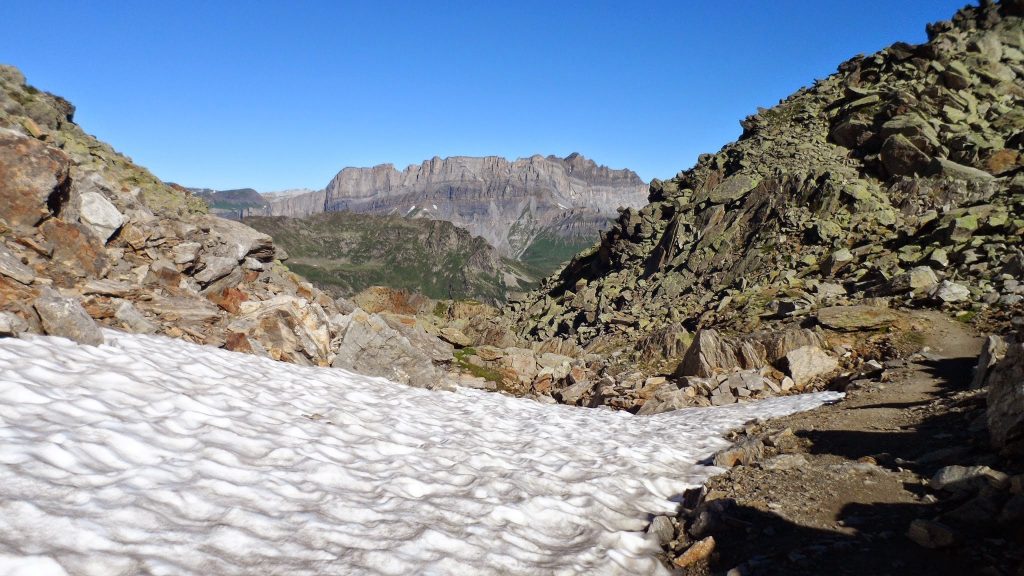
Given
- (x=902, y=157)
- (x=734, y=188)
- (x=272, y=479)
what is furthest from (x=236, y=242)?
(x=902, y=157)

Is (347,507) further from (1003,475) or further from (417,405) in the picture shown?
(1003,475)

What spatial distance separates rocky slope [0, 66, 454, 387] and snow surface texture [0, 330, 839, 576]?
4.12 feet

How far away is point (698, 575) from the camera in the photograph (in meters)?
6.97

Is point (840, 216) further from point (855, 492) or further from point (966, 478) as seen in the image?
point (966, 478)

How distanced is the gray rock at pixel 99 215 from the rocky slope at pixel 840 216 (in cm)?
2310

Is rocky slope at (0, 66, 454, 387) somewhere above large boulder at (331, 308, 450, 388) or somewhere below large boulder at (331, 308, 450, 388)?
above

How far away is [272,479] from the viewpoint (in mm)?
7391

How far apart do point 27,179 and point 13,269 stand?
15.4ft

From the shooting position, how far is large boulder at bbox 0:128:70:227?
1395 centimetres

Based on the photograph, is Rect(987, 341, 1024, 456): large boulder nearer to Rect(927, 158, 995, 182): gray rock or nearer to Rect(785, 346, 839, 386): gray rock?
Rect(785, 346, 839, 386): gray rock

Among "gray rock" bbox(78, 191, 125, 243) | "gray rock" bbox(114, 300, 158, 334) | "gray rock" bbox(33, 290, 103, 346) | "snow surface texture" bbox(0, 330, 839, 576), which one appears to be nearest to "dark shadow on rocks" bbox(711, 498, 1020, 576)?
"snow surface texture" bbox(0, 330, 839, 576)

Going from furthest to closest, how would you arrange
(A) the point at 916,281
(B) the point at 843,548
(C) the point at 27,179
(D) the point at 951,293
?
(A) the point at 916,281
(D) the point at 951,293
(C) the point at 27,179
(B) the point at 843,548

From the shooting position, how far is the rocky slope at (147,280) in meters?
12.4

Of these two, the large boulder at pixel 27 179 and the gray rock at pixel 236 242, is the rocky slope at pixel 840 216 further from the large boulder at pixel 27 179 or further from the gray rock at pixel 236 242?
the large boulder at pixel 27 179
